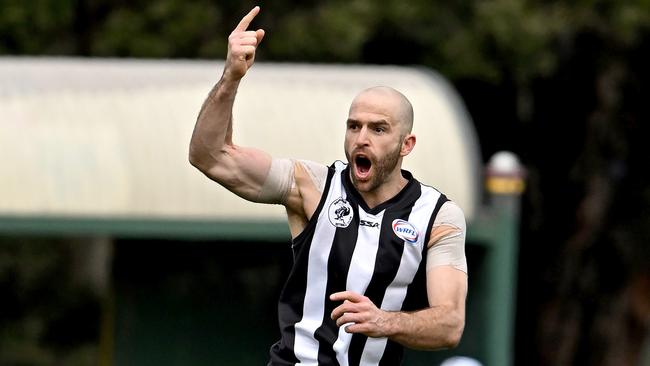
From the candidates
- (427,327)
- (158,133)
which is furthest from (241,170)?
(158,133)

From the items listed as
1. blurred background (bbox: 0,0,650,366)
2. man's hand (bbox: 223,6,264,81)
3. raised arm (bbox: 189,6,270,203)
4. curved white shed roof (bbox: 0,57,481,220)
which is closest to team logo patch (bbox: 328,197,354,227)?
raised arm (bbox: 189,6,270,203)

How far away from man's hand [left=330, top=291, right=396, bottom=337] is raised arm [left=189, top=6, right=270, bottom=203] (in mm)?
709

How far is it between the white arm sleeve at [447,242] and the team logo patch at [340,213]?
0.32m

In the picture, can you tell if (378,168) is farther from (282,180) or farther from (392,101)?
(282,180)

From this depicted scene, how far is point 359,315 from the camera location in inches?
223

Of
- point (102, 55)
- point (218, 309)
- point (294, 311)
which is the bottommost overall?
point (218, 309)

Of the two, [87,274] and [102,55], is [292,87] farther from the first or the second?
[87,274]

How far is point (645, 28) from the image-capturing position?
18328mm

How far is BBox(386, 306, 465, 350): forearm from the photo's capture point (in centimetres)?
584

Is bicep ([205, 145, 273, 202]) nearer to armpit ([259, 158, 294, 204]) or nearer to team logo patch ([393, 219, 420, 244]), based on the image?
armpit ([259, 158, 294, 204])

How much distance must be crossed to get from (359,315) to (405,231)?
0.62 meters

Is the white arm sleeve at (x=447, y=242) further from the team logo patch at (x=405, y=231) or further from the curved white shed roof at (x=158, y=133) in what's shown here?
the curved white shed roof at (x=158, y=133)

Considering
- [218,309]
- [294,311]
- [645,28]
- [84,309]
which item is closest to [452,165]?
[218,309]

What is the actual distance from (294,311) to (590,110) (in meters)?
13.9
